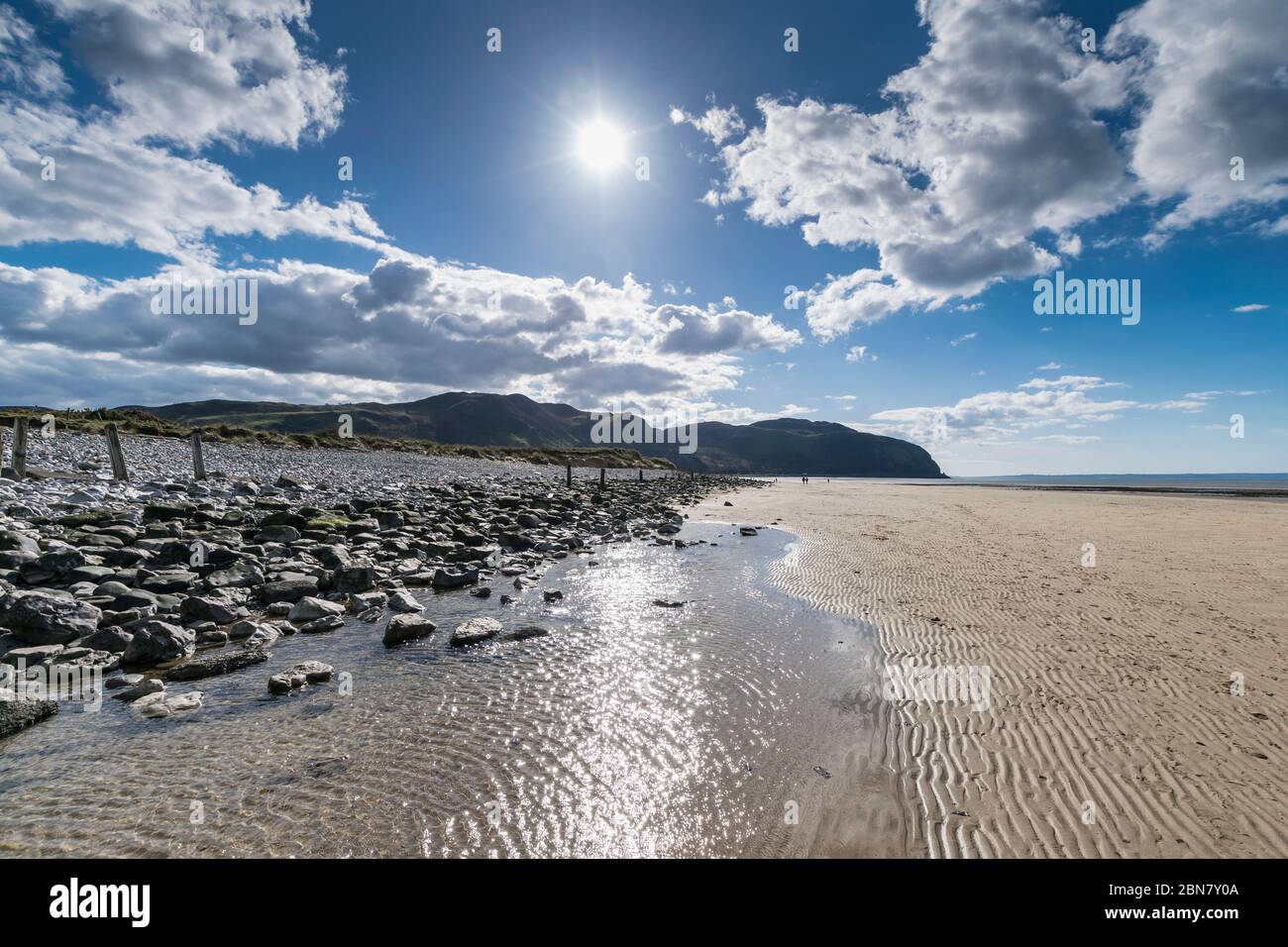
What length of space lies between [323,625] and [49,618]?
3.61 metres

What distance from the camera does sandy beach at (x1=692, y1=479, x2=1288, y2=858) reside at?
4.60 metres

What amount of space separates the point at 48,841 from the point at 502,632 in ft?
19.9

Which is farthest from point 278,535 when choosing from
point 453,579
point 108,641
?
point 108,641

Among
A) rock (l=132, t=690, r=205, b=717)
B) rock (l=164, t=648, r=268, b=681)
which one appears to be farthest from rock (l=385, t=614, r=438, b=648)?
rock (l=132, t=690, r=205, b=717)

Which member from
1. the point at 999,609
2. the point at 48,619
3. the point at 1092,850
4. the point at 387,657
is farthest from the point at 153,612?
the point at 999,609

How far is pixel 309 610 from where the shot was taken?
Answer: 32.8 ft

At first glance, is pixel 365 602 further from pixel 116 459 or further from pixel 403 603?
pixel 116 459

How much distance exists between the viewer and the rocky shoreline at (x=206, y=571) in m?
7.37

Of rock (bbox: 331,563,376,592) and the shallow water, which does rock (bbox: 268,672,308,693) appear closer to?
the shallow water

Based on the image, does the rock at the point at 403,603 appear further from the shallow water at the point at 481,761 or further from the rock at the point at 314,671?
the rock at the point at 314,671

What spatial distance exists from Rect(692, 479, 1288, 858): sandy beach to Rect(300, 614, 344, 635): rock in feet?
29.8
